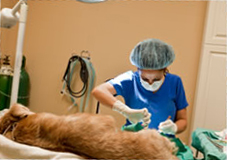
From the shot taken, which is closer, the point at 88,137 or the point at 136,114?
the point at 88,137

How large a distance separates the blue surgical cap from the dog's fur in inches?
16.0

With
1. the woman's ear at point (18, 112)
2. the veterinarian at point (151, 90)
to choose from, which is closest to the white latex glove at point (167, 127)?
the veterinarian at point (151, 90)

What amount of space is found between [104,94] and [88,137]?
1.45 ft

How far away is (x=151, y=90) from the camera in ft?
3.62

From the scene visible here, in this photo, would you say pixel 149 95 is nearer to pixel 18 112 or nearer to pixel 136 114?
pixel 136 114

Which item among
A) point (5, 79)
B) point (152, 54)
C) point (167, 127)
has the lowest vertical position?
point (167, 127)

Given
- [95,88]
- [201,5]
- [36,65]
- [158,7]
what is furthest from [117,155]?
[201,5]

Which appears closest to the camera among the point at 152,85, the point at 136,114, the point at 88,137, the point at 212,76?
the point at 88,137

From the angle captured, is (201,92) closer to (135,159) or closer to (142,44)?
(142,44)

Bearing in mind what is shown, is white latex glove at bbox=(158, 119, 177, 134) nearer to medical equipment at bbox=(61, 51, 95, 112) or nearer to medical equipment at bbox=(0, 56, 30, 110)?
medical equipment at bbox=(61, 51, 95, 112)

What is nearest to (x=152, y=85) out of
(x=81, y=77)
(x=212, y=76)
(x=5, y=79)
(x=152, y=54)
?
(x=152, y=54)

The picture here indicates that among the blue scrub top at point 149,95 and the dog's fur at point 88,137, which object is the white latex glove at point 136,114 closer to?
the blue scrub top at point 149,95

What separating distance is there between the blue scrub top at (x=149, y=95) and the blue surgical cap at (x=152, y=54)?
95 mm

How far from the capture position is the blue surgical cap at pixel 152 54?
3.36 ft
